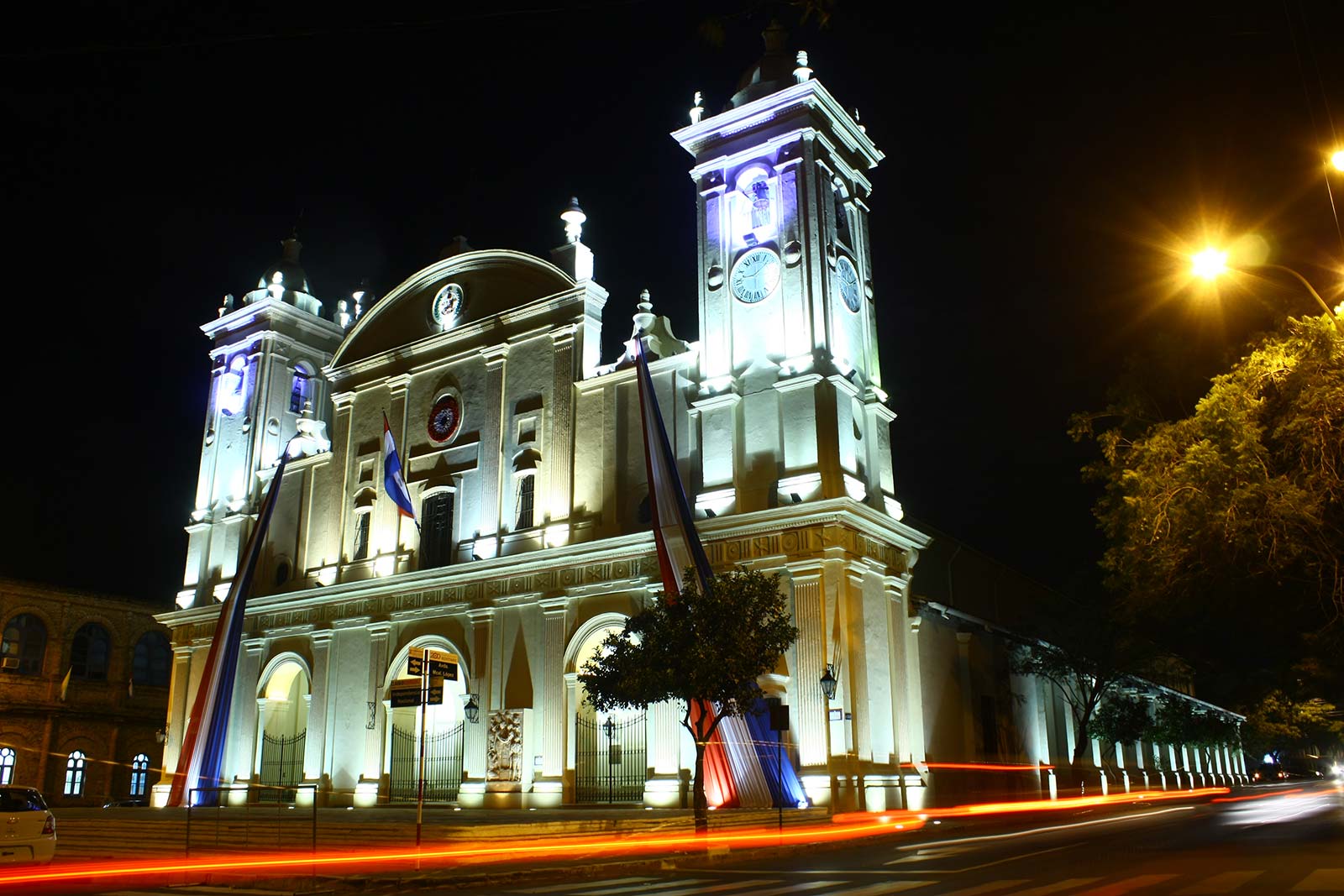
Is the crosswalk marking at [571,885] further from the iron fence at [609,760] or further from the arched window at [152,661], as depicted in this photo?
the arched window at [152,661]

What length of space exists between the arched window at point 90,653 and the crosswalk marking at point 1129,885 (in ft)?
154

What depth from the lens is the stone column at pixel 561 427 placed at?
31609mm

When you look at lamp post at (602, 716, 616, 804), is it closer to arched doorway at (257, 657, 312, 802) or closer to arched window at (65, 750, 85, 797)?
arched doorway at (257, 657, 312, 802)

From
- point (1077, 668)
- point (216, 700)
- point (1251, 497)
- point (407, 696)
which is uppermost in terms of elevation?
point (1251, 497)

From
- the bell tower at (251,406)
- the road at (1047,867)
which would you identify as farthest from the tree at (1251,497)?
the bell tower at (251,406)

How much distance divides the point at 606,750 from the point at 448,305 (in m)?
15.5

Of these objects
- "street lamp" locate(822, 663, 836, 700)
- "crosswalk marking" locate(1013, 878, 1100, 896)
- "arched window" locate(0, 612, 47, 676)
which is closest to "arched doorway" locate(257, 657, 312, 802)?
"arched window" locate(0, 612, 47, 676)

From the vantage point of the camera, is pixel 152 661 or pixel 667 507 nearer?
pixel 667 507

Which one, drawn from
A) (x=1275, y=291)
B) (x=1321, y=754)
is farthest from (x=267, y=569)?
(x=1321, y=754)

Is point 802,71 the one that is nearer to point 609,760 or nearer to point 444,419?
point 444,419

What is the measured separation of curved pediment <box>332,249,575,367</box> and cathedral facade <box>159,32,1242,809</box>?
3.6 inches

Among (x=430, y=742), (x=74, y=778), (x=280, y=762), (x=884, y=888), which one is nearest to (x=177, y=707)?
(x=280, y=762)

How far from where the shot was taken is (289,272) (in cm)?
4431

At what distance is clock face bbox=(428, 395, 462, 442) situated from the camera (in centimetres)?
3525
